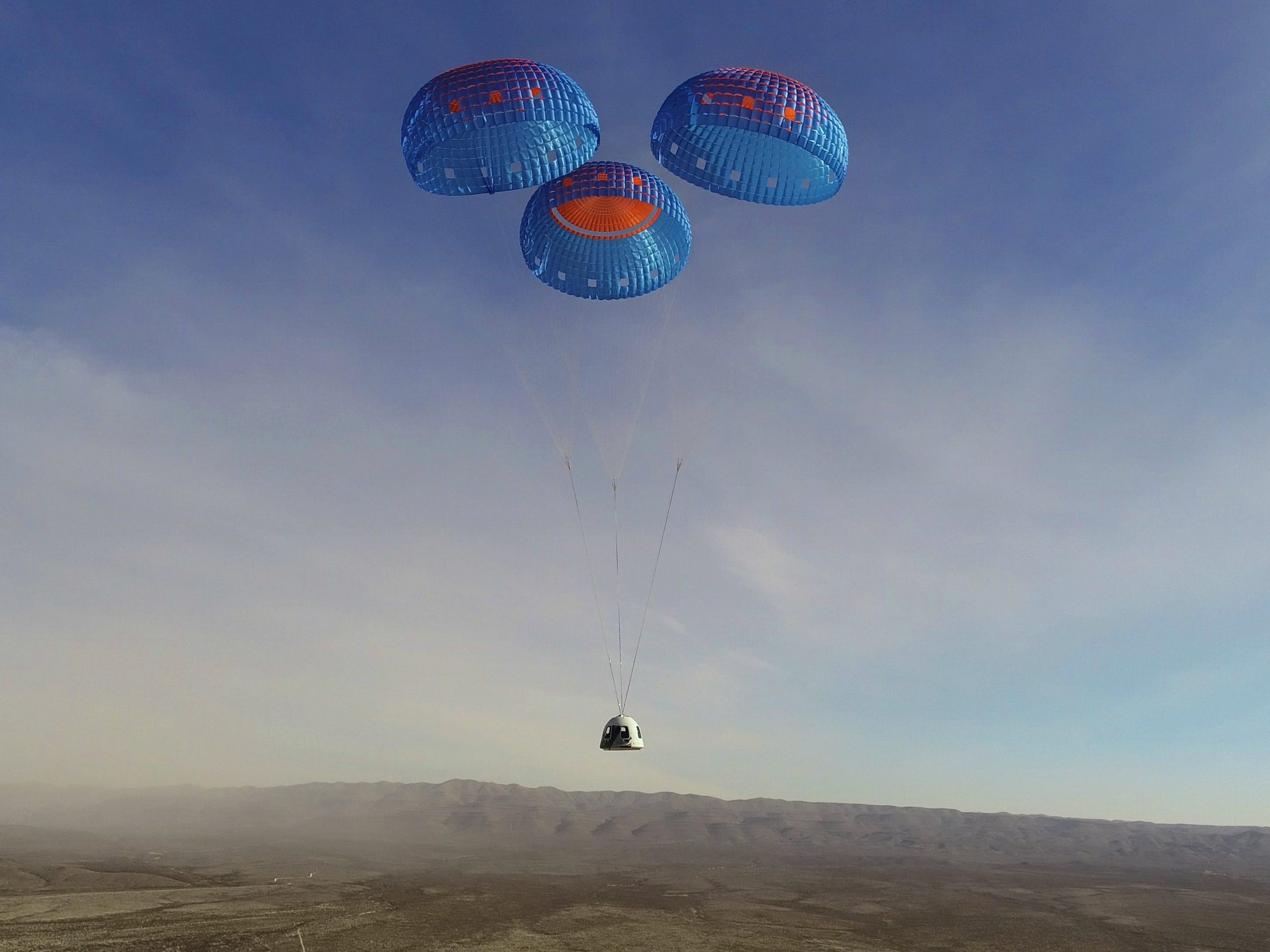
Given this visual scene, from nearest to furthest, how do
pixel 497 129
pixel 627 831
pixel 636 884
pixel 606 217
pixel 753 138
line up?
1. pixel 497 129
2. pixel 753 138
3. pixel 606 217
4. pixel 636 884
5. pixel 627 831

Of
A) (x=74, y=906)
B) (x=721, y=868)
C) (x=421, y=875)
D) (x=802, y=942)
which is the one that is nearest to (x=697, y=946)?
(x=802, y=942)

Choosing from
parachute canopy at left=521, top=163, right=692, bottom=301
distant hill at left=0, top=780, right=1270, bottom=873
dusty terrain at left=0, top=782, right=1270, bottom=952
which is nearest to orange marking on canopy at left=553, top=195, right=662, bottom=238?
parachute canopy at left=521, top=163, right=692, bottom=301

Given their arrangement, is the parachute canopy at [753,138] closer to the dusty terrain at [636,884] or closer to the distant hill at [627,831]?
the dusty terrain at [636,884]

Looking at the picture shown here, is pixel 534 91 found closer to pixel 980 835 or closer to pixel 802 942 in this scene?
pixel 802 942

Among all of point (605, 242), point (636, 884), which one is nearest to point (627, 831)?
point (636, 884)

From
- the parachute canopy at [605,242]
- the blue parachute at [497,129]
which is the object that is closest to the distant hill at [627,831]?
the parachute canopy at [605,242]

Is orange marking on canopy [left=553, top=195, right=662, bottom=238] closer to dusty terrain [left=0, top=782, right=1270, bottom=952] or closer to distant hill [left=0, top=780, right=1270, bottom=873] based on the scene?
dusty terrain [left=0, top=782, right=1270, bottom=952]

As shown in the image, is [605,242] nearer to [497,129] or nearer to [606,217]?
[606,217]
